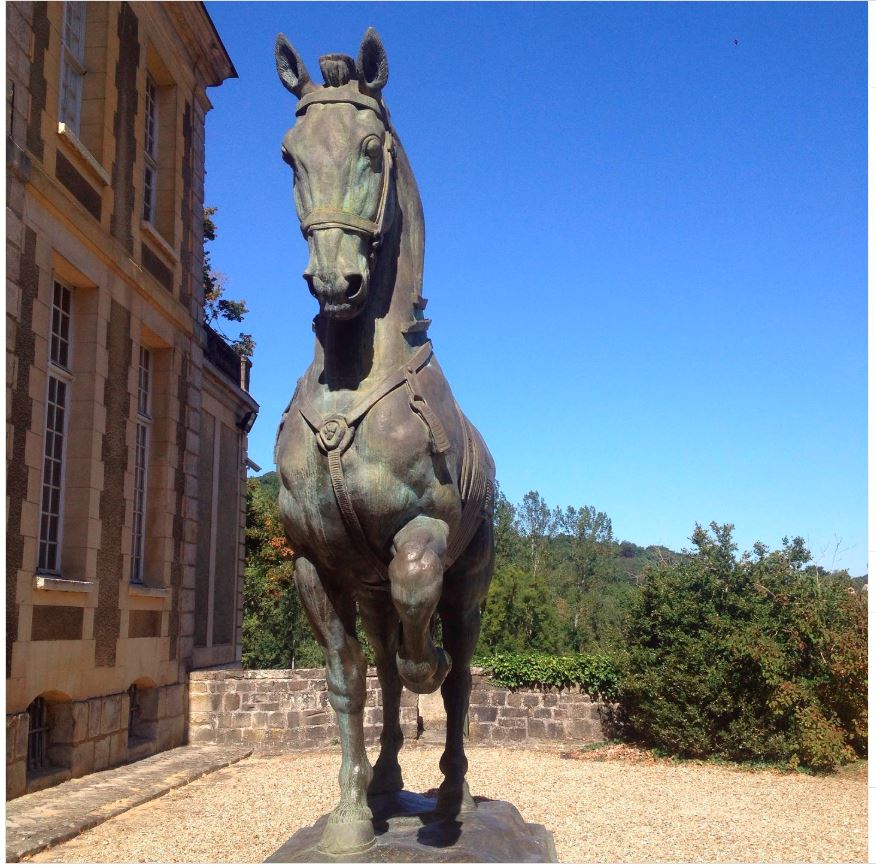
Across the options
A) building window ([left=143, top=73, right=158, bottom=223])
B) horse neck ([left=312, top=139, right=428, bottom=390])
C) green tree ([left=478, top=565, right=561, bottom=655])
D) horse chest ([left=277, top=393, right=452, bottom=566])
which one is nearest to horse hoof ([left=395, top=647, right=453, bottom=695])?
horse chest ([left=277, top=393, right=452, bottom=566])

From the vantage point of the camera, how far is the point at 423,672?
3.81 m

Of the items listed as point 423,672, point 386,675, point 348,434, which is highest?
point 348,434

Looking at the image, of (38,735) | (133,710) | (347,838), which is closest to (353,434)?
(347,838)

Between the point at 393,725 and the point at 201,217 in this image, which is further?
the point at 201,217

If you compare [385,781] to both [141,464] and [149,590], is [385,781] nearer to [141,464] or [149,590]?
[149,590]

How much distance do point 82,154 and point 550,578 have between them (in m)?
38.8

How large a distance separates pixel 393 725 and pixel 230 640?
15.0 meters

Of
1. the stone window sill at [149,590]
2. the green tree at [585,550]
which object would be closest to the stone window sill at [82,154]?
the stone window sill at [149,590]

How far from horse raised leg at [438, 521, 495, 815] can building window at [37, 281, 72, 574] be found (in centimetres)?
814

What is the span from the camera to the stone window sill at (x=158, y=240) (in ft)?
47.0

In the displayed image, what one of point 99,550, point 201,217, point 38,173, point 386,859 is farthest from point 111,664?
point 386,859

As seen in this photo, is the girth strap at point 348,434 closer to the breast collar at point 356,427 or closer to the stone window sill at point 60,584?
the breast collar at point 356,427

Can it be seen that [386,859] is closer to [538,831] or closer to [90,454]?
[538,831]

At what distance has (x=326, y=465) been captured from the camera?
3.76 metres
